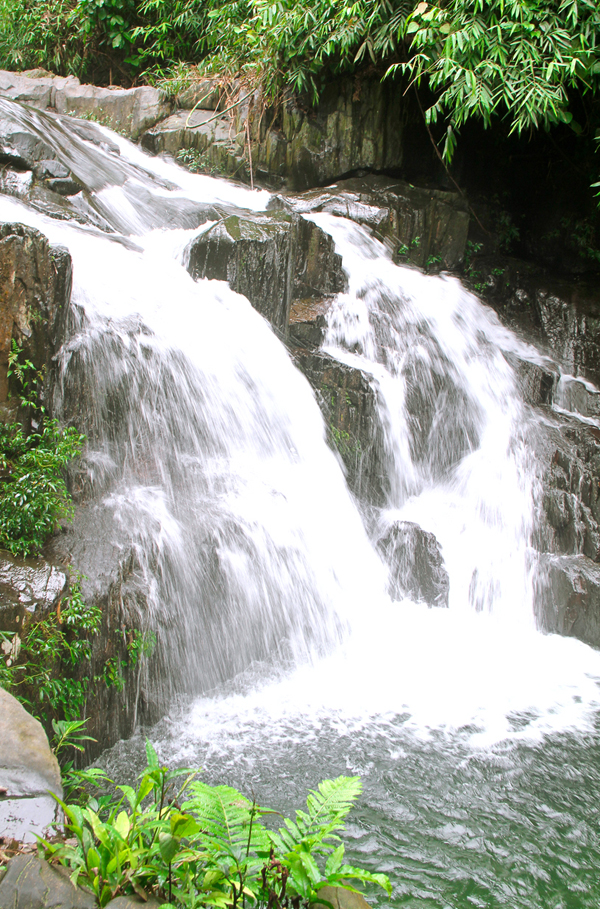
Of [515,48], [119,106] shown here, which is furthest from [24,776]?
[119,106]

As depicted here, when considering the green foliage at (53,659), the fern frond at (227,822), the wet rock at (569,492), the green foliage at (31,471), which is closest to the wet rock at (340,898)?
the fern frond at (227,822)

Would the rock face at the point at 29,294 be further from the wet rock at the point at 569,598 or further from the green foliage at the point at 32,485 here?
the wet rock at the point at 569,598

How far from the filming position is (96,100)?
11.1 m

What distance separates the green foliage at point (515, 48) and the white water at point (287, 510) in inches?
105

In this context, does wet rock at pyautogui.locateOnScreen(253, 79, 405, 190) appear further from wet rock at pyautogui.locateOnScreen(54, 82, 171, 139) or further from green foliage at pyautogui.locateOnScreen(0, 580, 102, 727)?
green foliage at pyautogui.locateOnScreen(0, 580, 102, 727)

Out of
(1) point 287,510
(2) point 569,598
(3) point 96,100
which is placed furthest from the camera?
(3) point 96,100

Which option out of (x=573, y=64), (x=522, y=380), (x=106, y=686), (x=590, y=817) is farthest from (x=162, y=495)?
(x=573, y=64)

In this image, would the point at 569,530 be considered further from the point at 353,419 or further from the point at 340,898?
the point at 340,898

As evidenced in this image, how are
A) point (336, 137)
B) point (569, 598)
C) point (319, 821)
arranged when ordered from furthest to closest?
1. point (336, 137)
2. point (569, 598)
3. point (319, 821)

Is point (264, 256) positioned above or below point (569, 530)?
above

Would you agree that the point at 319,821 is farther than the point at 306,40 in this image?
No

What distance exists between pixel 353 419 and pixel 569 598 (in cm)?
272

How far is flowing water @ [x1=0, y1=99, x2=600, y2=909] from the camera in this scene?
11.1 feet

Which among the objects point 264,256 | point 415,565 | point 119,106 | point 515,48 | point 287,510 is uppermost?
point 119,106
